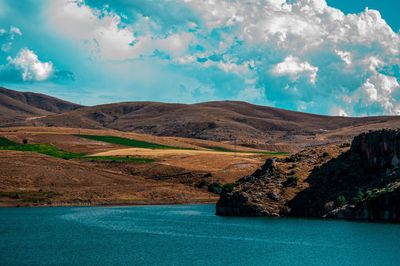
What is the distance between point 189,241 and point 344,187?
34.5m

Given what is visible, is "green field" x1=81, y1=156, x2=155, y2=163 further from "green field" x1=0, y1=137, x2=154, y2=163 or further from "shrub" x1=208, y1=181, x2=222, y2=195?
"shrub" x1=208, y1=181, x2=222, y2=195

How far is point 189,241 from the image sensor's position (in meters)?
72.2

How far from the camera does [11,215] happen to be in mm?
100938

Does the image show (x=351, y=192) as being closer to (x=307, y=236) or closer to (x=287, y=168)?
(x=287, y=168)

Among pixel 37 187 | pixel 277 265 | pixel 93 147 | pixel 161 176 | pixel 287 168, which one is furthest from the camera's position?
pixel 93 147

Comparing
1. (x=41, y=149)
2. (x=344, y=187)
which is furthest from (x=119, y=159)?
(x=344, y=187)

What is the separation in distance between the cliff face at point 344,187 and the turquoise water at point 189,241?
15.0 ft

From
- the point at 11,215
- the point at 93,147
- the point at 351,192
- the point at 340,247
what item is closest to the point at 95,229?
the point at 11,215

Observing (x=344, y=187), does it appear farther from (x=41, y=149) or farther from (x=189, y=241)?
(x=41, y=149)

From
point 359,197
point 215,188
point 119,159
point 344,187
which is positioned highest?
point 119,159

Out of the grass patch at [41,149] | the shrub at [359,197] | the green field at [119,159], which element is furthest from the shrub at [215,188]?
the shrub at [359,197]

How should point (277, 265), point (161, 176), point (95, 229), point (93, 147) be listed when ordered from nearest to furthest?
point (277, 265) < point (95, 229) < point (161, 176) < point (93, 147)

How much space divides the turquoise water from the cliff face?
4587 mm

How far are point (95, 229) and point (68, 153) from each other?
9870cm
